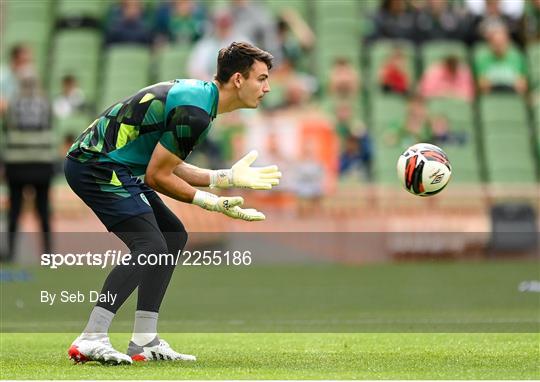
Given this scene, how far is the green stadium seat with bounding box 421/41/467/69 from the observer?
2280 centimetres

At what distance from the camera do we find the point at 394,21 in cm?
2316

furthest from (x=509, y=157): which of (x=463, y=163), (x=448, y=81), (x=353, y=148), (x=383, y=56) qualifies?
Answer: (x=383, y=56)

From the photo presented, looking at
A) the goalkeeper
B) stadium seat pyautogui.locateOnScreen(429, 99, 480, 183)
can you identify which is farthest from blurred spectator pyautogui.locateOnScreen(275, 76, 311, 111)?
the goalkeeper

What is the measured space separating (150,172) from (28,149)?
1040 cm

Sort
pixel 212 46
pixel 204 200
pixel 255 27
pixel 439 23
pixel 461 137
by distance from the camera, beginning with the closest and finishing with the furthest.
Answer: pixel 204 200 → pixel 461 137 → pixel 212 46 → pixel 255 27 → pixel 439 23

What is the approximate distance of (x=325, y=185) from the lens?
20.2 m

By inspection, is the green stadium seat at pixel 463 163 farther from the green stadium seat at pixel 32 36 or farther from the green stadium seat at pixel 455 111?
the green stadium seat at pixel 32 36

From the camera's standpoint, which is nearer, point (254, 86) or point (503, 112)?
point (254, 86)

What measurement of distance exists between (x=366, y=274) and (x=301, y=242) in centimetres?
210

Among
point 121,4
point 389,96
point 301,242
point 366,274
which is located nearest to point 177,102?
point 366,274

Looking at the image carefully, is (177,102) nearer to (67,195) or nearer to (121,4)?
(67,195)

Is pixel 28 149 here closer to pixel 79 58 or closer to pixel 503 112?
pixel 79 58

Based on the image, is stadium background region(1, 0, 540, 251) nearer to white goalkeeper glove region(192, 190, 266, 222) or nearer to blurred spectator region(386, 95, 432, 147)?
blurred spectator region(386, 95, 432, 147)

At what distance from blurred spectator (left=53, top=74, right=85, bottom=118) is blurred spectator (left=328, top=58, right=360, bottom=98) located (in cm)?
424
